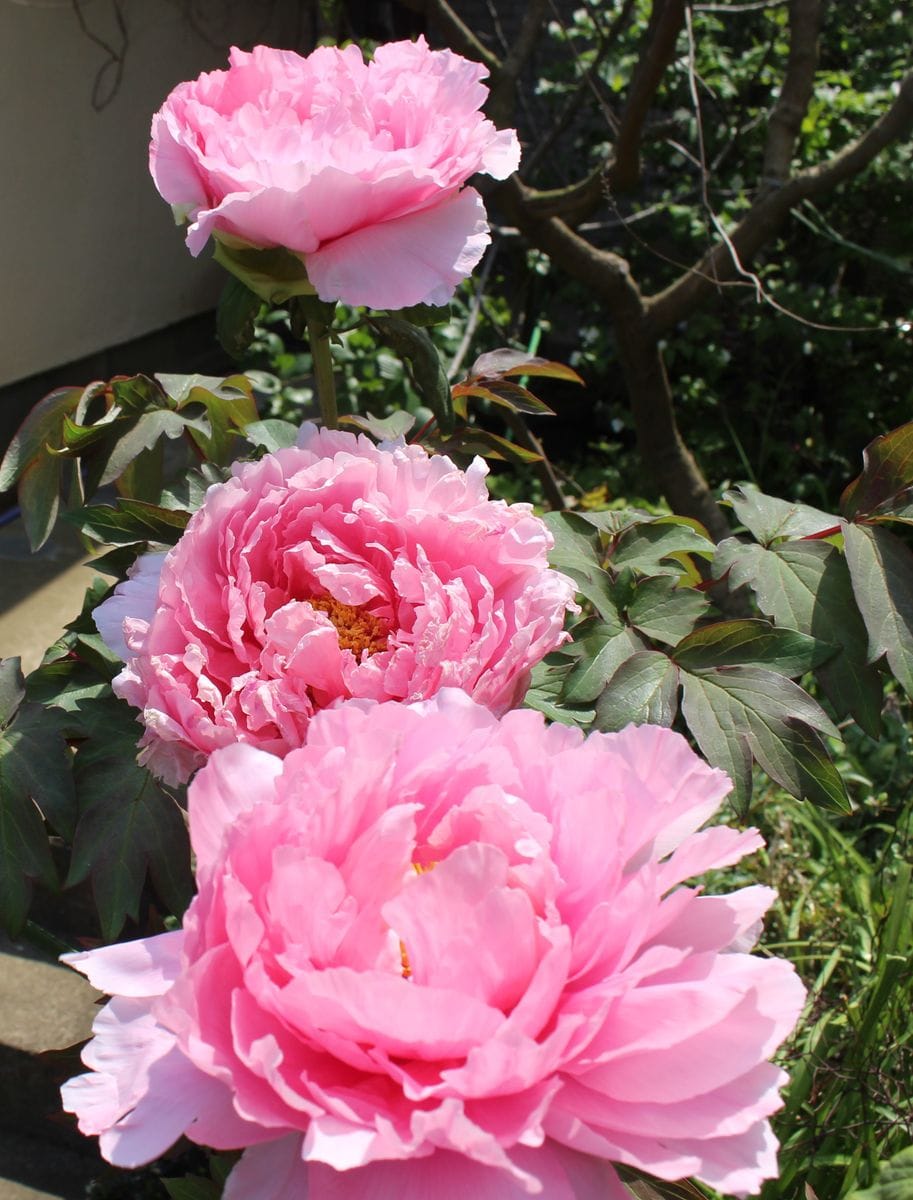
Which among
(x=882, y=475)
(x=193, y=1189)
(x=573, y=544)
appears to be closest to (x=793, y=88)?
(x=882, y=475)

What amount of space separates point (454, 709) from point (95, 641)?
47 centimetres

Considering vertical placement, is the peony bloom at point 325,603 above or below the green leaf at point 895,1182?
above

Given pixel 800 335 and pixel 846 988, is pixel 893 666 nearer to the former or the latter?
pixel 846 988

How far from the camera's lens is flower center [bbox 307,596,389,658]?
0.72 m

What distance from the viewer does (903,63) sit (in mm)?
4625

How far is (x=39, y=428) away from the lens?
118 centimetres

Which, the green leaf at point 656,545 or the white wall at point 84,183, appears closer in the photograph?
the green leaf at point 656,545

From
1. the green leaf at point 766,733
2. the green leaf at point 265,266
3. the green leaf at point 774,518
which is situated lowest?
the green leaf at point 766,733

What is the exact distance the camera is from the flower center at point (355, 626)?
721mm

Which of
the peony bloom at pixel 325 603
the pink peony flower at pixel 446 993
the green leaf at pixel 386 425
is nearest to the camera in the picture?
the pink peony flower at pixel 446 993

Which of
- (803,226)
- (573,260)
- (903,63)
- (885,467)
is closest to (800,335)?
(803,226)

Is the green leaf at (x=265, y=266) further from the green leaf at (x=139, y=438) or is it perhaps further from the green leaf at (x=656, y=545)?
the green leaf at (x=656, y=545)

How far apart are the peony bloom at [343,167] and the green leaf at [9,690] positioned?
0.40 m

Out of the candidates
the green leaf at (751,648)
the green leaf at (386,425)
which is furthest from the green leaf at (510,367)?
the green leaf at (751,648)
